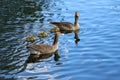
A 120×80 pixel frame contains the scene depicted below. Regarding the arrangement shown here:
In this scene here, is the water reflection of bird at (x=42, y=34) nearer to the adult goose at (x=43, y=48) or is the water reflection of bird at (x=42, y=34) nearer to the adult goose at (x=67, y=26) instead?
the adult goose at (x=43, y=48)

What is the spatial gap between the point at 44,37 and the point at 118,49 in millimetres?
4924

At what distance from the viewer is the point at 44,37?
24.3 meters

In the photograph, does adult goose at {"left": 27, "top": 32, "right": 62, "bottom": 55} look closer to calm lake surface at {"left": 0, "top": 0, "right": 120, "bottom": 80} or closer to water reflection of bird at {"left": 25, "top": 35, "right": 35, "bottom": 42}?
calm lake surface at {"left": 0, "top": 0, "right": 120, "bottom": 80}

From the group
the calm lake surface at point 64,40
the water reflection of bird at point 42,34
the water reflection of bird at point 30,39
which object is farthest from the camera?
the water reflection of bird at point 42,34

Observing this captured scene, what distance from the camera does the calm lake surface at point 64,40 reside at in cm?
1883

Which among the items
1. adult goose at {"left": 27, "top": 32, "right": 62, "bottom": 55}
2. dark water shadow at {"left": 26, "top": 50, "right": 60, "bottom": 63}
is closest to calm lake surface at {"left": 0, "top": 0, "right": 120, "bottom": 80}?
dark water shadow at {"left": 26, "top": 50, "right": 60, "bottom": 63}

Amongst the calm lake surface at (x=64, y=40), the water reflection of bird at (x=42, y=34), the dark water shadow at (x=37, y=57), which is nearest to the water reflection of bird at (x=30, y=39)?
the calm lake surface at (x=64, y=40)

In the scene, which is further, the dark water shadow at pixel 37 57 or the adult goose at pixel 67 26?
the adult goose at pixel 67 26

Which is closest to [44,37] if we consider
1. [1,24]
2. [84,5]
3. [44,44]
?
[44,44]

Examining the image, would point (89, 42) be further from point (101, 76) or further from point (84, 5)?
point (84, 5)

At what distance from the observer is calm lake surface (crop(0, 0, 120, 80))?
18.8 meters

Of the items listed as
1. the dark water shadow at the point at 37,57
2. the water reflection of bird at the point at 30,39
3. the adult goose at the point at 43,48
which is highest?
the water reflection of bird at the point at 30,39

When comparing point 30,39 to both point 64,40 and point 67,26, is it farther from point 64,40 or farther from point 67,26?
A: point 67,26

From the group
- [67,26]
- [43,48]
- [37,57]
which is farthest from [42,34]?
[67,26]
